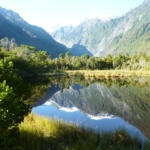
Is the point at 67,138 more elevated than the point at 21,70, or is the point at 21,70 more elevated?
the point at 21,70

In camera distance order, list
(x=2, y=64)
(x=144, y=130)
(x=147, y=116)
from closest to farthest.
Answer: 1. (x=2, y=64)
2. (x=144, y=130)
3. (x=147, y=116)

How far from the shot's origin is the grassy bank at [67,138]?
44.5ft

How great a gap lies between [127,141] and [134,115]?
46.1 ft

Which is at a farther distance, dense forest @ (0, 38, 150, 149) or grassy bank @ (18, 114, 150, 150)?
grassy bank @ (18, 114, 150, 150)

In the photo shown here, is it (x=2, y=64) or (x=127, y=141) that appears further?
(x=127, y=141)

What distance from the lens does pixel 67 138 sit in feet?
50.1

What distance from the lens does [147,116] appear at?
2695cm

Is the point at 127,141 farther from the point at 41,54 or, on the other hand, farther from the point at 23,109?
the point at 41,54

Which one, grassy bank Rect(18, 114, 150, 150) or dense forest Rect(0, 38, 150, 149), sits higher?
dense forest Rect(0, 38, 150, 149)

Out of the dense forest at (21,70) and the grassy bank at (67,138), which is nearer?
the dense forest at (21,70)

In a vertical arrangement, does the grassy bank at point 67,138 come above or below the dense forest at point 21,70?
below

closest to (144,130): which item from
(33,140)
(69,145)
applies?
(69,145)

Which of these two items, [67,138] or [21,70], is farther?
[21,70]

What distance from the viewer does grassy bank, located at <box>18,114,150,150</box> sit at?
1356cm
